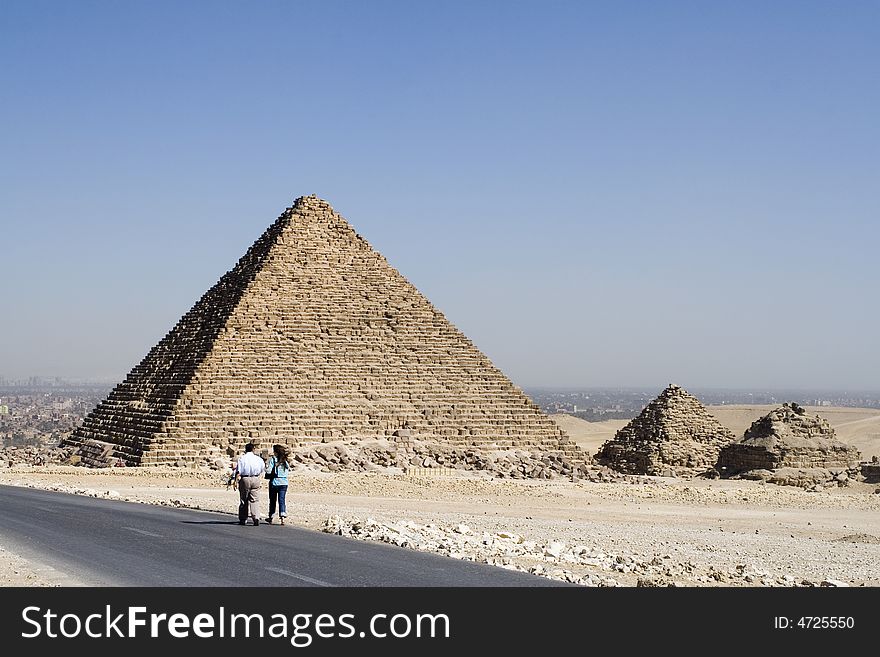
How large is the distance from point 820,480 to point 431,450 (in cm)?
1278

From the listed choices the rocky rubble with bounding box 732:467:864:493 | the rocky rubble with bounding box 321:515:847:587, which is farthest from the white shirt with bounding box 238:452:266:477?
the rocky rubble with bounding box 732:467:864:493

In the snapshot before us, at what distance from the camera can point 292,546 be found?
1165 cm

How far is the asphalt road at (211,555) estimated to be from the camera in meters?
9.26

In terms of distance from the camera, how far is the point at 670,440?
4094 cm

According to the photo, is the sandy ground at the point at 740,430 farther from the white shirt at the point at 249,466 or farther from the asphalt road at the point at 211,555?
the asphalt road at the point at 211,555

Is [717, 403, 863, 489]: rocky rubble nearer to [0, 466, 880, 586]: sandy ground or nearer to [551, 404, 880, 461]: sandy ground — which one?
[0, 466, 880, 586]: sandy ground

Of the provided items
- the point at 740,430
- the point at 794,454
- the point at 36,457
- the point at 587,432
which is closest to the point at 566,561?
the point at 794,454

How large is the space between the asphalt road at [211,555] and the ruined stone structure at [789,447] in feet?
79.4

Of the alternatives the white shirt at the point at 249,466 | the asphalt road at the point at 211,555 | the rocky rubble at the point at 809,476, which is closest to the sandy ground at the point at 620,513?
the asphalt road at the point at 211,555

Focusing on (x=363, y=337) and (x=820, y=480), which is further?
(x=363, y=337)

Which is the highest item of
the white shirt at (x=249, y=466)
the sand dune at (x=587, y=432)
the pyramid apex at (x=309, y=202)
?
the pyramid apex at (x=309, y=202)
